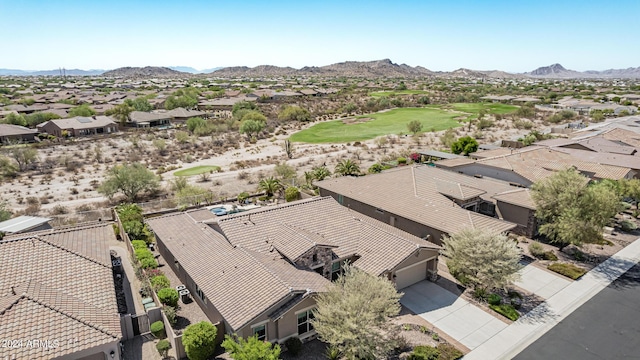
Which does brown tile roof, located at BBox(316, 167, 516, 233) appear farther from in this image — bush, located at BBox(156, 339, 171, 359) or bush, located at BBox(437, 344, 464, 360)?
bush, located at BBox(156, 339, 171, 359)

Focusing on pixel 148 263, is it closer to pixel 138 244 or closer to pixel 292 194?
pixel 138 244

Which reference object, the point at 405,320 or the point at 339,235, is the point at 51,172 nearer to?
the point at 339,235

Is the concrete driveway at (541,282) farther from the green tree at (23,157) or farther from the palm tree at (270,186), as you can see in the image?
the green tree at (23,157)

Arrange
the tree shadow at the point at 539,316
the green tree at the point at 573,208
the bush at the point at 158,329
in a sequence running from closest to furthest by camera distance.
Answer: the bush at the point at 158,329, the tree shadow at the point at 539,316, the green tree at the point at 573,208

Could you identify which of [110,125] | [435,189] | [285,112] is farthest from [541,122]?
[110,125]

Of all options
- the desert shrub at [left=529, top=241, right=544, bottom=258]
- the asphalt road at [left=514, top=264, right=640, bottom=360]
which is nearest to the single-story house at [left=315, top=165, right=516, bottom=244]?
the desert shrub at [left=529, top=241, right=544, bottom=258]

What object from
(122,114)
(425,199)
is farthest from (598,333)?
(122,114)

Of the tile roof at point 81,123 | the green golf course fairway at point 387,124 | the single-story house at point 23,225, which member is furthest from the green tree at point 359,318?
the tile roof at point 81,123
